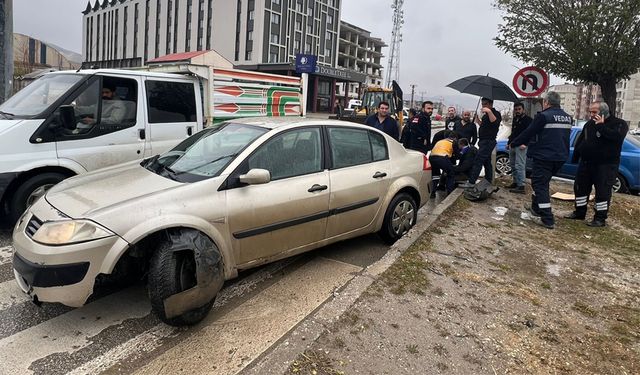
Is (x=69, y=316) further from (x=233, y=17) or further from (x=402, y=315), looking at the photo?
(x=233, y=17)

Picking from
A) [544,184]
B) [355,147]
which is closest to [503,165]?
[544,184]

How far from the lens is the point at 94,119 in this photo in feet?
17.4

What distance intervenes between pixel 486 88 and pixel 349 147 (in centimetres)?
480

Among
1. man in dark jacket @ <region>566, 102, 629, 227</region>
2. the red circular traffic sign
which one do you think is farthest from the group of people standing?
the red circular traffic sign

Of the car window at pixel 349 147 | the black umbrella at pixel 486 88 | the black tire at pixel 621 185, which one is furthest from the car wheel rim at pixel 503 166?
the car window at pixel 349 147

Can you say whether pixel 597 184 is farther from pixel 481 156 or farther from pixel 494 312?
pixel 494 312

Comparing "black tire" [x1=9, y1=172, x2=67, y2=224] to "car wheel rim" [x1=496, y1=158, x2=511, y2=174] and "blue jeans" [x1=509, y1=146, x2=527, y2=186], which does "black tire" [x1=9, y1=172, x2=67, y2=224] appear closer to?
"blue jeans" [x1=509, y1=146, x2=527, y2=186]

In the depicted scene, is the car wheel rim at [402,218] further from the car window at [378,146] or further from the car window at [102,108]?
the car window at [102,108]

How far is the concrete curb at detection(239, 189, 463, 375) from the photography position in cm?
268

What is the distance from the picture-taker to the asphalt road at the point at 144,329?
2.83m

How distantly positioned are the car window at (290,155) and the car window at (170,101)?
2.54 metres

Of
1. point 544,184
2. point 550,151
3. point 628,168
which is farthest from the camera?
point 628,168

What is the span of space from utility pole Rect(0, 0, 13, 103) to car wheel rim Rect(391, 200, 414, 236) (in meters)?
7.99

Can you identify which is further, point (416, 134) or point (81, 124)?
point (416, 134)
